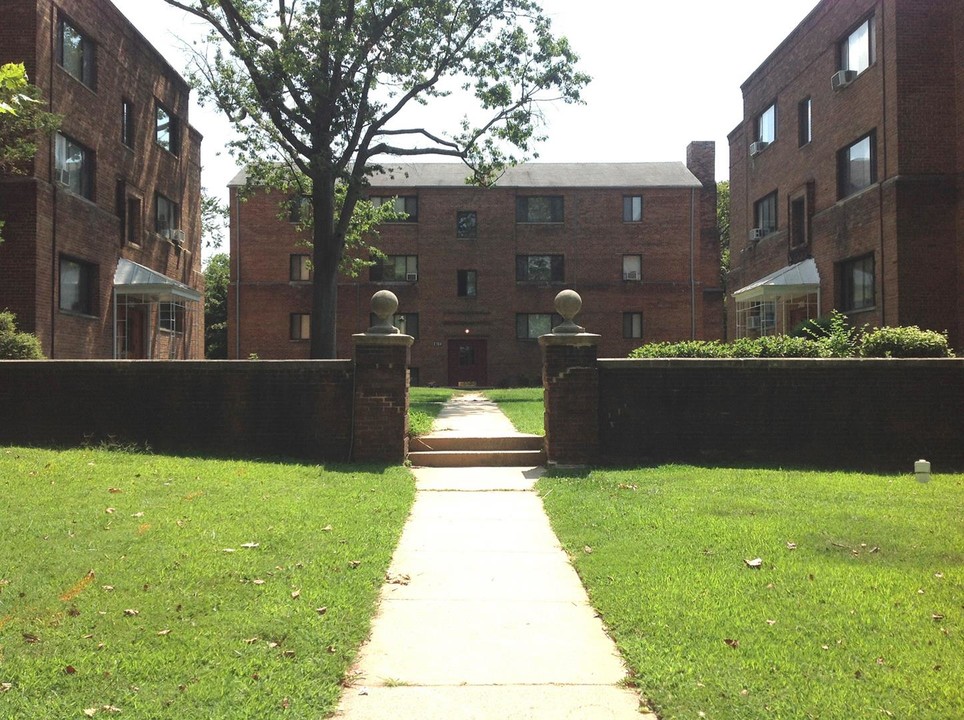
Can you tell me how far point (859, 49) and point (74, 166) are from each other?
68.7 ft

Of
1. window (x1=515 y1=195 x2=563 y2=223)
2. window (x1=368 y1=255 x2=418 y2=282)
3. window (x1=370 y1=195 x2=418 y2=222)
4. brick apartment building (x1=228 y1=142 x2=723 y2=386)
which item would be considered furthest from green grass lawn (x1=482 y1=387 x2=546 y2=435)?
window (x1=370 y1=195 x2=418 y2=222)

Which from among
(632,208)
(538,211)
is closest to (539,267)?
(538,211)

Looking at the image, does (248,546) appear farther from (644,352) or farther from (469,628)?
(644,352)

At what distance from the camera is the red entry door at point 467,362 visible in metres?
37.2

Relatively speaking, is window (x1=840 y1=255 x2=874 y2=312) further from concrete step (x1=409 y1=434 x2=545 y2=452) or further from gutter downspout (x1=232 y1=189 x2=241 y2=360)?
gutter downspout (x1=232 y1=189 x2=241 y2=360)

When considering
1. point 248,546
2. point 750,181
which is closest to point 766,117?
point 750,181

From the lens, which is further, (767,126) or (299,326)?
(299,326)

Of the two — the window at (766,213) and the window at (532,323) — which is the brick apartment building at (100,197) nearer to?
the window at (532,323)

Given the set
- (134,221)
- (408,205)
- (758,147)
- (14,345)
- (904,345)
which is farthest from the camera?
(408,205)

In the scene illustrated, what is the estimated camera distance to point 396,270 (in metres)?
37.2

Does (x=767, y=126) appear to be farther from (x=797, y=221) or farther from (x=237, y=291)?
(x=237, y=291)

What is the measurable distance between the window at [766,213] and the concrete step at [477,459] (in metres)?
18.1

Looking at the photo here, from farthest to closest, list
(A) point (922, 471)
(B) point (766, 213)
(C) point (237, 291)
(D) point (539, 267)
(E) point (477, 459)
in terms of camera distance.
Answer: (D) point (539, 267)
(C) point (237, 291)
(B) point (766, 213)
(E) point (477, 459)
(A) point (922, 471)

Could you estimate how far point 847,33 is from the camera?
68.0 ft
